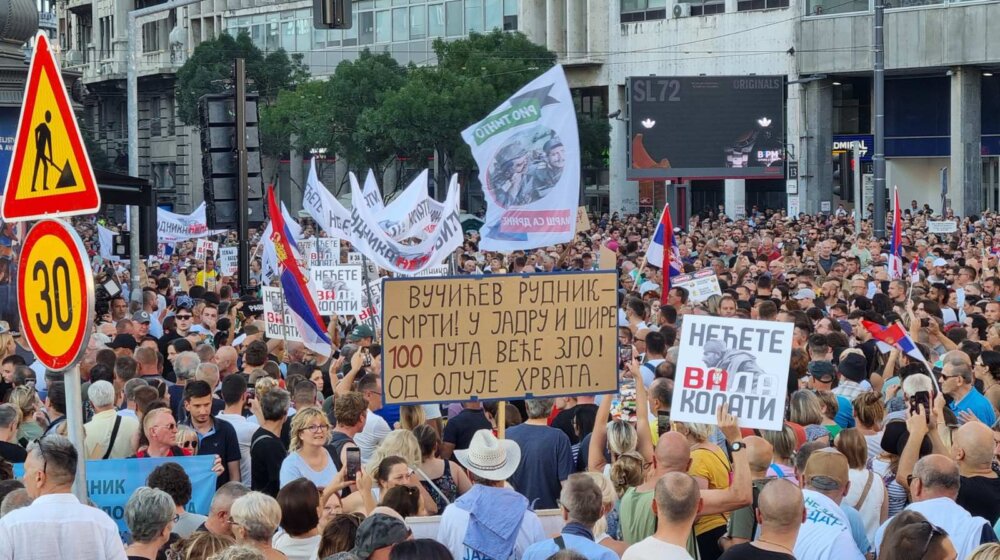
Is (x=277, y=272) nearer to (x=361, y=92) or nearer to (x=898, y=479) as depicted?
(x=898, y=479)

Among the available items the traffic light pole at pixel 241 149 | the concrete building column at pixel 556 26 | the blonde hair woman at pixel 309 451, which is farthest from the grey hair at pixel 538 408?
the concrete building column at pixel 556 26

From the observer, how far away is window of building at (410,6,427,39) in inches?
2621

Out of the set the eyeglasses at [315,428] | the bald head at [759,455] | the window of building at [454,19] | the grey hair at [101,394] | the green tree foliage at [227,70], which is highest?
the window of building at [454,19]

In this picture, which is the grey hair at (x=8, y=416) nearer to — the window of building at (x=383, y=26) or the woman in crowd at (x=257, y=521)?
the woman in crowd at (x=257, y=521)

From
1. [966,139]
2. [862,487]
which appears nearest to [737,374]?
[862,487]

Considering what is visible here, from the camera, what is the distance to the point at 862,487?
8000 mm

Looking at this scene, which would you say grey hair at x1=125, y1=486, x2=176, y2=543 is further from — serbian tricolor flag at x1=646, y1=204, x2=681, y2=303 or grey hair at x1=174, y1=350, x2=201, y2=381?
serbian tricolor flag at x1=646, y1=204, x2=681, y2=303

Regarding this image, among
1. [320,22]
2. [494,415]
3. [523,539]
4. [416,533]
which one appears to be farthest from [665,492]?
[320,22]

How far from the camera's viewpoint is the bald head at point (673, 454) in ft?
24.2

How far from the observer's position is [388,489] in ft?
24.1

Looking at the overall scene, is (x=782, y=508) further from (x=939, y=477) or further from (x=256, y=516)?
(x=256, y=516)

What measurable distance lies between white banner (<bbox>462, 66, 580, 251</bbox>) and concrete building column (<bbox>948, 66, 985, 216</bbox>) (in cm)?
3826

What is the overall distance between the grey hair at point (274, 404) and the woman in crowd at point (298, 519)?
2.39m

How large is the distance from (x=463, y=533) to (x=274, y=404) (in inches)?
102
